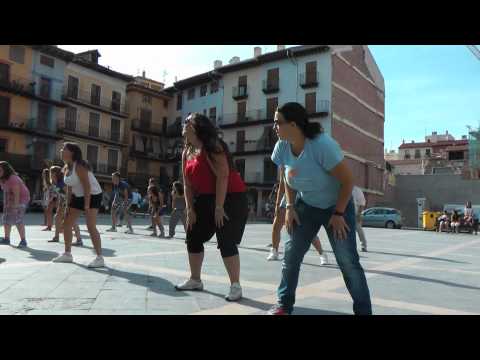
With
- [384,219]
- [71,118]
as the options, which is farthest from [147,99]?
[384,219]

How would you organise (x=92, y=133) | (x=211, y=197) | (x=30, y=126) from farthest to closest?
(x=92, y=133) → (x=30, y=126) → (x=211, y=197)

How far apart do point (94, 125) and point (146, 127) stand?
712 centimetres

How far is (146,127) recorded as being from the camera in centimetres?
5044

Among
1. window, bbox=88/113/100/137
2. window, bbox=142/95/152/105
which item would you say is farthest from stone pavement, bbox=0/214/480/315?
window, bbox=142/95/152/105

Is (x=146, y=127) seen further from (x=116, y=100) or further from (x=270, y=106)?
(x=270, y=106)

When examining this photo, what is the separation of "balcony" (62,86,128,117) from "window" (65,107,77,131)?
99 cm

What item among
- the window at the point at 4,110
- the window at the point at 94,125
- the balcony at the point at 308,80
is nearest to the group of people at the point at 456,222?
the balcony at the point at 308,80

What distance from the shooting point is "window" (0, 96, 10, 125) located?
3616cm

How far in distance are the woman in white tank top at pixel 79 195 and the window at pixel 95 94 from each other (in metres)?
40.2

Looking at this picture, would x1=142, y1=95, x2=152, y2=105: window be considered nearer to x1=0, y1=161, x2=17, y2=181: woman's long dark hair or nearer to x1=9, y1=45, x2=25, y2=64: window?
x1=9, y1=45, x2=25, y2=64: window

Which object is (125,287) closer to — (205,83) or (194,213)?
(194,213)

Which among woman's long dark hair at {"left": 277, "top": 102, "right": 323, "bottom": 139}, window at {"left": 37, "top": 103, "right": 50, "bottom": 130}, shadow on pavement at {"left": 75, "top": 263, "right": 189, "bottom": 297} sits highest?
window at {"left": 37, "top": 103, "right": 50, "bottom": 130}

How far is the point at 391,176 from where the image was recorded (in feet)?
157

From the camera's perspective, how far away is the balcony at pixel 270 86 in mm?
42094
